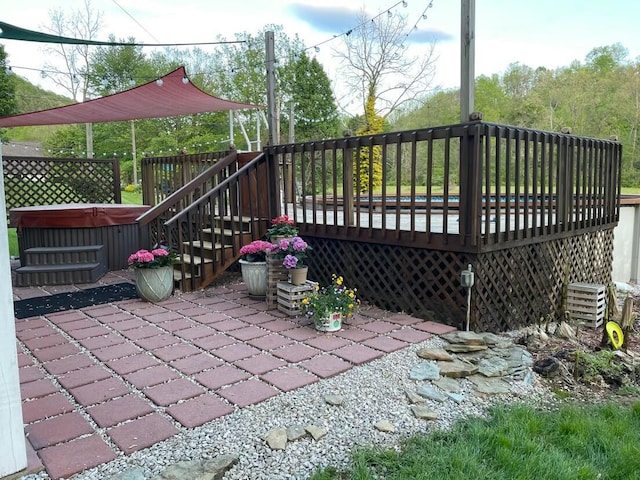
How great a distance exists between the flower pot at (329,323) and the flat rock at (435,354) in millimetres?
794

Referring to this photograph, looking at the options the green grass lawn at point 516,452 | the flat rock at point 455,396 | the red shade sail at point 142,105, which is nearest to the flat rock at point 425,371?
the flat rock at point 455,396

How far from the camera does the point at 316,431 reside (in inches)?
91.6

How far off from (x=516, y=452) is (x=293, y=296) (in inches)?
102

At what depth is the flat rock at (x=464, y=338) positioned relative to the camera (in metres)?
3.61

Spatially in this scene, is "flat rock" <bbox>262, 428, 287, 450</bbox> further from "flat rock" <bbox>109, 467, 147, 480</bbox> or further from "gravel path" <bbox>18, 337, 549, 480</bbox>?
"flat rock" <bbox>109, 467, 147, 480</bbox>

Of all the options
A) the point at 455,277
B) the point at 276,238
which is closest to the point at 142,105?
the point at 276,238

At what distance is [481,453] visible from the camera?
85.3 inches

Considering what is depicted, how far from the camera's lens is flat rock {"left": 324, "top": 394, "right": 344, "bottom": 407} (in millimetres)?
2627

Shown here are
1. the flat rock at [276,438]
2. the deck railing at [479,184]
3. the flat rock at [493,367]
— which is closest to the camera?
the flat rock at [276,438]

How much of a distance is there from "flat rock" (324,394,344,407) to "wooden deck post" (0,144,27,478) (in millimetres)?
1493

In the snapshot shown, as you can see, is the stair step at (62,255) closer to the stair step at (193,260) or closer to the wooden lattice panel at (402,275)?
the stair step at (193,260)

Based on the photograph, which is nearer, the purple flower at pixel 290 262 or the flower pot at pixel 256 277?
the purple flower at pixel 290 262

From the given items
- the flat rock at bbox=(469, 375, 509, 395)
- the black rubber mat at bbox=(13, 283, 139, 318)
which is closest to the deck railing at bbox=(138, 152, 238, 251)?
the black rubber mat at bbox=(13, 283, 139, 318)

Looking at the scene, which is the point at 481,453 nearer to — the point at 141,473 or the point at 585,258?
the point at 141,473
